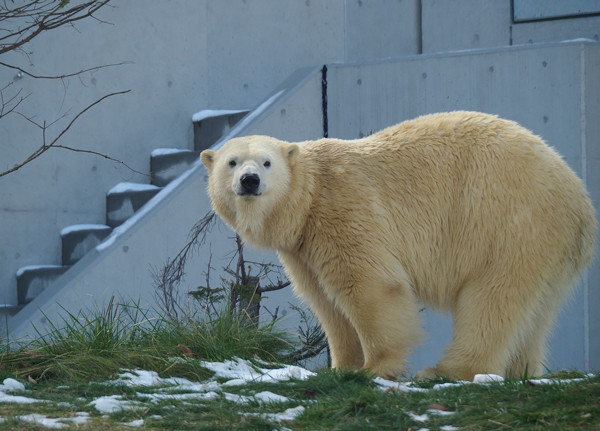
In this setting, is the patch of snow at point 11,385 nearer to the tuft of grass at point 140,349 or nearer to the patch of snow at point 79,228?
the tuft of grass at point 140,349

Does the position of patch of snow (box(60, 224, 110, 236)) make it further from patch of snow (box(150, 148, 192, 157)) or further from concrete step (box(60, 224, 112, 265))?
patch of snow (box(150, 148, 192, 157))

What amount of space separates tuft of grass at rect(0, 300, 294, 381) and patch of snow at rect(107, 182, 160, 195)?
3.25 metres

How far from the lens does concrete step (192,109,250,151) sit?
380 inches

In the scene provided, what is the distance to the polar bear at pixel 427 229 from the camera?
522 centimetres

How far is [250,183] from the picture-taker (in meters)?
5.24

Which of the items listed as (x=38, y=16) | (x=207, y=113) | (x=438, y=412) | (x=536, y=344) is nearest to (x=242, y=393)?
(x=438, y=412)

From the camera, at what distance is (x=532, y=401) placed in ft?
12.1

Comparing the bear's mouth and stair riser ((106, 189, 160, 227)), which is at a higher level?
the bear's mouth

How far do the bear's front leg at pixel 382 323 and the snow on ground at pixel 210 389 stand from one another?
18.4 inches

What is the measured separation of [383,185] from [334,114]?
4.25 metres

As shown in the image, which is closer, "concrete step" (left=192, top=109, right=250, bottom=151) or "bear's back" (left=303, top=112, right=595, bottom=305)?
"bear's back" (left=303, top=112, right=595, bottom=305)

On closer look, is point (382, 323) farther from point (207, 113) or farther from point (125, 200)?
point (207, 113)

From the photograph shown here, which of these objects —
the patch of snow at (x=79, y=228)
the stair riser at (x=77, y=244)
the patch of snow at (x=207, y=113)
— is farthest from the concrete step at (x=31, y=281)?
the patch of snow at (x=207, y=113)

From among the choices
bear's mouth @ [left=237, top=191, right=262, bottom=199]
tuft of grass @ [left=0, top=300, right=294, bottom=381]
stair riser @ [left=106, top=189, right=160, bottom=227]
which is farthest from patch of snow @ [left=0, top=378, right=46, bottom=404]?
stair riser @ [left=106, top=189, right=160, bottom=227]
